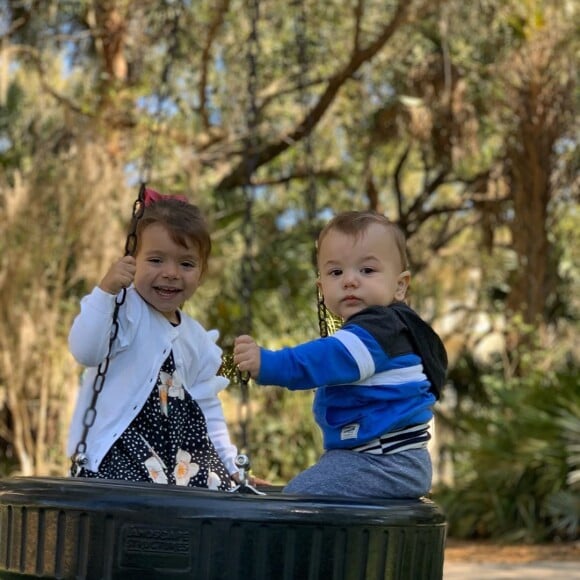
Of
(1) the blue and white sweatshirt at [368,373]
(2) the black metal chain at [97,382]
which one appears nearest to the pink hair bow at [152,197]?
(2) the black metal chain at [97,382]

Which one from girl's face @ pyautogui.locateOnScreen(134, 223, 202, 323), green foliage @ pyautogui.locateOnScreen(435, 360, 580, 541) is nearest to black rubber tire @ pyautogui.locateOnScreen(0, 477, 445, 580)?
girl's face @ pyautogui.locateOnScreen(134, 223, 202, 323)

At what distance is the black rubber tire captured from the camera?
2.01m

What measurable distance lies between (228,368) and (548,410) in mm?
7142

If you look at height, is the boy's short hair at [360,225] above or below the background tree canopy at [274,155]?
Answer: below

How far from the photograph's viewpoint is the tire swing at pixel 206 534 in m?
2.01

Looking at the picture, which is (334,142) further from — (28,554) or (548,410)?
(28,554)

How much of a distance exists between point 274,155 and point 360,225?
10.3 metres

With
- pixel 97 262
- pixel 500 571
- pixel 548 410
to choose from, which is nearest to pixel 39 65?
pixel 97 262

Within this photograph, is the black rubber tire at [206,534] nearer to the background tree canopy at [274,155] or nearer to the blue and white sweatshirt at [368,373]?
the blue and white sweatshirt at [368,373]

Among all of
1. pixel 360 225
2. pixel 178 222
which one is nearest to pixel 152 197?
pixel 178 222

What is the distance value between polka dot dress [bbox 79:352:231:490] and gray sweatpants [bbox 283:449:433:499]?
61cm

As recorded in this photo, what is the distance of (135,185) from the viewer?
1012 cm

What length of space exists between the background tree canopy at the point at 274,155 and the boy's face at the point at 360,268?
20.3 ft

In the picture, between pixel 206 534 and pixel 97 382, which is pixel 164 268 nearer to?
pixel 97 382
